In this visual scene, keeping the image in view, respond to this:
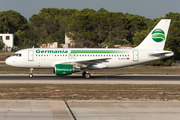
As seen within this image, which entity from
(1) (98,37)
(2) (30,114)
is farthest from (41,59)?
(1) (98,37)

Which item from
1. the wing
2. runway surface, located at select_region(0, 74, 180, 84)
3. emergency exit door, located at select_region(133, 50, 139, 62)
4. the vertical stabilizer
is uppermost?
the vertical stabilizer

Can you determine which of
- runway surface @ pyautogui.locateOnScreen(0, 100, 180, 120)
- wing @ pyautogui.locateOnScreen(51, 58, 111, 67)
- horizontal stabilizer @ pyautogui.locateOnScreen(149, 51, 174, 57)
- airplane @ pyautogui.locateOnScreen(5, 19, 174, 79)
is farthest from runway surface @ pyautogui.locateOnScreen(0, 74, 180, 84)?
runway surface @ pyautogui.locateOnScreen(0, 100, 180, 120)

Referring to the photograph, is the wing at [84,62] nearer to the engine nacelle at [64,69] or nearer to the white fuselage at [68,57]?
the white fuselage at [68,57]

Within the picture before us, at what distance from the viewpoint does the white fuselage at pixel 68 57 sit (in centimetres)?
3216

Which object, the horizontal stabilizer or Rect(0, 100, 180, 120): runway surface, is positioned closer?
Rect(0, 100, 180, 120): runway surface

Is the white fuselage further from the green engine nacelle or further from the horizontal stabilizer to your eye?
the green engine nacelle

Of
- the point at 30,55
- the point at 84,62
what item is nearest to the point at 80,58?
the point at 84,62

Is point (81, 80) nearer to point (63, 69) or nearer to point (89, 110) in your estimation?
point (63, 69)

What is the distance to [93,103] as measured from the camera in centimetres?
1623

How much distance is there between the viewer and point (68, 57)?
32.4 metres

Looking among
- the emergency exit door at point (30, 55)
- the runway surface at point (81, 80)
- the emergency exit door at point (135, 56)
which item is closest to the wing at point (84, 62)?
the runway surface at point (81, 80)

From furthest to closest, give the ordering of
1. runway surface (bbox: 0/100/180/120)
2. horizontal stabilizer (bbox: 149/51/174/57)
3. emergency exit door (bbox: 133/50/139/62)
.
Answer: emergency exit door (bbox: 133/50/139/62)
horizontal stabilizer (bbox: 149/51/174/57)
runway surface (bbox: 0/100/180/120)

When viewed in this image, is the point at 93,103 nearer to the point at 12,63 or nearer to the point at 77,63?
the point at 77,63

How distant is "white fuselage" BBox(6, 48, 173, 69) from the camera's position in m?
32.2
